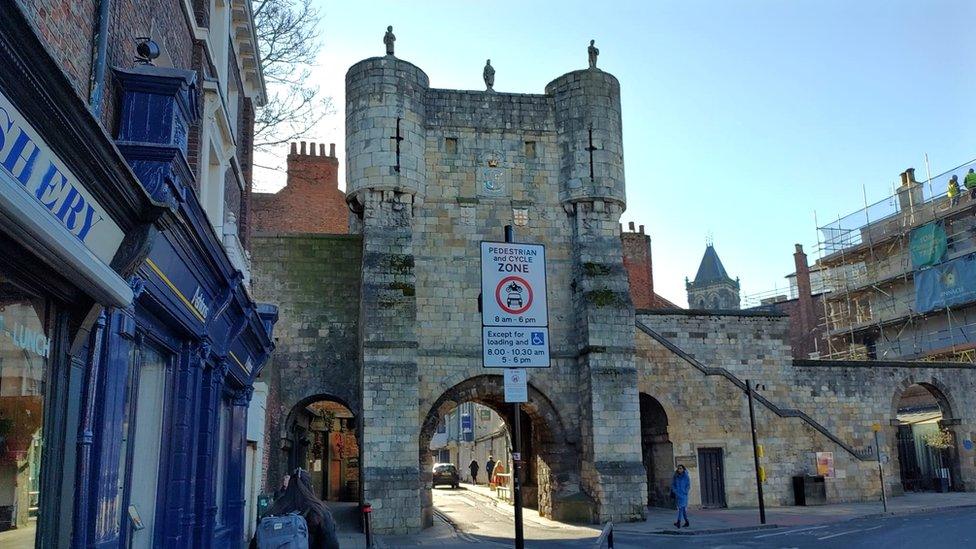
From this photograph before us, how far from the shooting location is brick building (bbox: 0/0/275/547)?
4391 mm

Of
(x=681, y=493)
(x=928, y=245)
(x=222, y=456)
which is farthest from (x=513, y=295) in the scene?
(x=928, y=245)

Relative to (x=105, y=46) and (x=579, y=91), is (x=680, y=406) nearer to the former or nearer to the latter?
(x=579, y=91)

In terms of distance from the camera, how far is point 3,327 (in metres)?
4.66

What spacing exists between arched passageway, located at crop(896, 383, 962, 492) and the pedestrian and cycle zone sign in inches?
959

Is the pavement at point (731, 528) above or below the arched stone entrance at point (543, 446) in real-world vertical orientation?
below

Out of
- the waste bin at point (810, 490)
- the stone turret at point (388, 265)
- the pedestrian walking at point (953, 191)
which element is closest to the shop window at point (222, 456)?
the stone turret at point (388, 265)

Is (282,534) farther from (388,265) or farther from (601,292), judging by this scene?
(601,292)

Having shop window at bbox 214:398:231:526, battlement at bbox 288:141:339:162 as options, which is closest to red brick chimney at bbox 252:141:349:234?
battlement at bbox 288:141:339:162

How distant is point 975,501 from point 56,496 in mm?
26075

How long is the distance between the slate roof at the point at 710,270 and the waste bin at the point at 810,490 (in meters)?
52.2

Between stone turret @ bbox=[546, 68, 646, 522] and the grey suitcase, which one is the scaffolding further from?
the grey suitcase

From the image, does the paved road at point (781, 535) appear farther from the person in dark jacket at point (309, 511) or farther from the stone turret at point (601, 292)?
the person in dark jacket at point (309, 511)

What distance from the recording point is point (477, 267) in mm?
22016

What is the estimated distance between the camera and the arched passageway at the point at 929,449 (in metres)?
29.6
